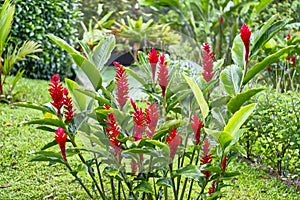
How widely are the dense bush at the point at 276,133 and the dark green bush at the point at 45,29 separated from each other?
3469 mm

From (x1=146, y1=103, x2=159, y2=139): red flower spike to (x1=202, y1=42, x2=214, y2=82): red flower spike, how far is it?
0.27 m

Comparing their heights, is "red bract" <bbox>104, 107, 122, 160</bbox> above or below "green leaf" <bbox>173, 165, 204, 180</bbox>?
above

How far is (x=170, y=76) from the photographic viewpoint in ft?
5.71

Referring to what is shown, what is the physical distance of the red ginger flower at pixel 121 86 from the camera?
5.13ft

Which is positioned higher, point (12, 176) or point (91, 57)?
point (91, 57)

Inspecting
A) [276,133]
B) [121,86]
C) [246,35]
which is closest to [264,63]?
[246,35]

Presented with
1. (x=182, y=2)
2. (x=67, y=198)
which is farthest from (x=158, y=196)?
(x=182, y=2)

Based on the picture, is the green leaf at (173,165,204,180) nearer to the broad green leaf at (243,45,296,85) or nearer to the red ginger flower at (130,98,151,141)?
the red ginger flower at (130,98,151,141)

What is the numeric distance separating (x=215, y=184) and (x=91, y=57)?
691 millimetres

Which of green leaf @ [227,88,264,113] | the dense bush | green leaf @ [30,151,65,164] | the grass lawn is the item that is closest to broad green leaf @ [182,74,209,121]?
green leaf @ [227,88,264,113]

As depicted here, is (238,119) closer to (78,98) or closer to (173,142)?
(173,142)

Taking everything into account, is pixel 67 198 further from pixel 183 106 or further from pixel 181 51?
pixel 181 51

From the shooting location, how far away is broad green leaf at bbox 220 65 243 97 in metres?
1.66

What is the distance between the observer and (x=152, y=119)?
5.08ft
